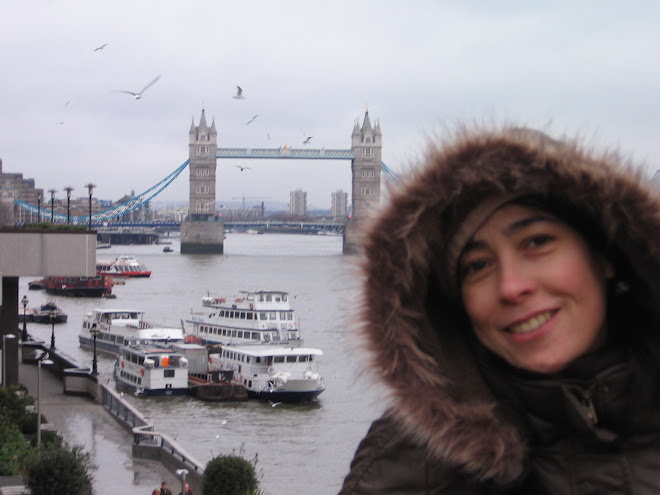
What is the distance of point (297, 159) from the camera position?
6950 cm

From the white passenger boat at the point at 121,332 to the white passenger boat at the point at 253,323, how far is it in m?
0.69

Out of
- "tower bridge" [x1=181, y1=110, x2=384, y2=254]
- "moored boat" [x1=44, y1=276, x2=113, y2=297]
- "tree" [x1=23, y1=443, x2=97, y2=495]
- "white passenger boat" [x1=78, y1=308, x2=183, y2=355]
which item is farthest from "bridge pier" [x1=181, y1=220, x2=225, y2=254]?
"tree" [x1=23, y1=443, x2=97, y2=495]

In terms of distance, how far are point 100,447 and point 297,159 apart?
2413 inches

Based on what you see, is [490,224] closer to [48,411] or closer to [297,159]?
[48,411]

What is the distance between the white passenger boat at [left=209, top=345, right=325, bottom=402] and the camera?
13.9 m

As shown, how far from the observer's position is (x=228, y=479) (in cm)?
651

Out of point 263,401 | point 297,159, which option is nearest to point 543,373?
point 263,401

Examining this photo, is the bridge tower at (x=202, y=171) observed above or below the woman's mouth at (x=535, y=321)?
above

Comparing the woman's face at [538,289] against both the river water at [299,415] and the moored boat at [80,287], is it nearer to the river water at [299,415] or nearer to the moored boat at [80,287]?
the river water at [299,415]

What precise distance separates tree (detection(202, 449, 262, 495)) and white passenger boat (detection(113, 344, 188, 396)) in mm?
8003

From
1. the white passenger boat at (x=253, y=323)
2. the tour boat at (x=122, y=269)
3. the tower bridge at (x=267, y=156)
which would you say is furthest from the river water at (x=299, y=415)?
the tower bridge at (x=267, y=156)

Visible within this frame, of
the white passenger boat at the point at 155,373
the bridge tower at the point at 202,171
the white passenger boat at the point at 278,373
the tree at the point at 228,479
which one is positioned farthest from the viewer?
the bridge tower at the point at 202,171

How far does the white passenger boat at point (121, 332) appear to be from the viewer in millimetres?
17812

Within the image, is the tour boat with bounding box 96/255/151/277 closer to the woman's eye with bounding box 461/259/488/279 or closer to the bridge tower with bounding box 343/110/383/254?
the bridge tower with bounding box 343/110/383/254
